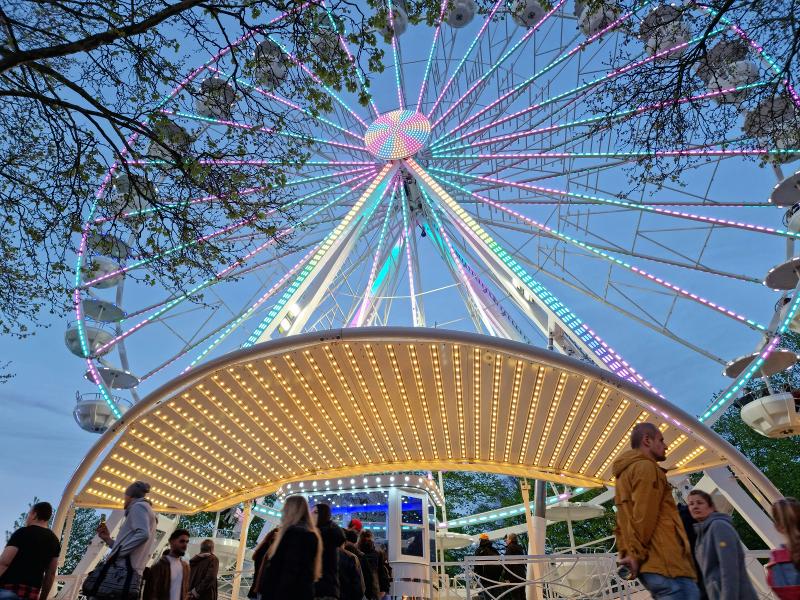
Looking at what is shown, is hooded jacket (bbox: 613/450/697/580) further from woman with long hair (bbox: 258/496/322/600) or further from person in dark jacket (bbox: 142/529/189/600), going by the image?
person in dark jacket (bbox: 142/529/189/600)

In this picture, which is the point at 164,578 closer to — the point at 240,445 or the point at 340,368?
the point at 340,368

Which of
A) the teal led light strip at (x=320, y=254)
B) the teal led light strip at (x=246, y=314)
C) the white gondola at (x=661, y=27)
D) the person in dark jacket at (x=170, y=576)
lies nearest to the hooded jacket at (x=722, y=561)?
the white gondola at (x=661, y=27)

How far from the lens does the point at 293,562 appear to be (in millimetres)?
3963

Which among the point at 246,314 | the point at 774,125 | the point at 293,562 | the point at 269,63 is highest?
the point at 246,314

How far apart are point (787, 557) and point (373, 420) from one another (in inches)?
418

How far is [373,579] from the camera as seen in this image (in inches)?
295

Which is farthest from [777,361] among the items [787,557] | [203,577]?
[203,577]

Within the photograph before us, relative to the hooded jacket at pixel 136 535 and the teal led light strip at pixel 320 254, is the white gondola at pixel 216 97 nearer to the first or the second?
the teal led light strip at pixel 320 254

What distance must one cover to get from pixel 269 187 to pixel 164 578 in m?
4.52

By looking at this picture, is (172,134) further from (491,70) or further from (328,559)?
(491,70)

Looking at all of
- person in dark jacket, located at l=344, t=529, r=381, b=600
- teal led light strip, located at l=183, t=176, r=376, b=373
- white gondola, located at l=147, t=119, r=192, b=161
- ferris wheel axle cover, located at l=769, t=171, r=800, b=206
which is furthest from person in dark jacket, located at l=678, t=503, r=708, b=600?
ferris wheel axle cover, located at l=769, t=171, r=800, b=206

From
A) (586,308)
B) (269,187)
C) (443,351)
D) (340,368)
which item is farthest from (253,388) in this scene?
(586,308)

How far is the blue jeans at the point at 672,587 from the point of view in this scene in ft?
10.1

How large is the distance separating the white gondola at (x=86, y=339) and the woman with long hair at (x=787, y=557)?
1374cm
